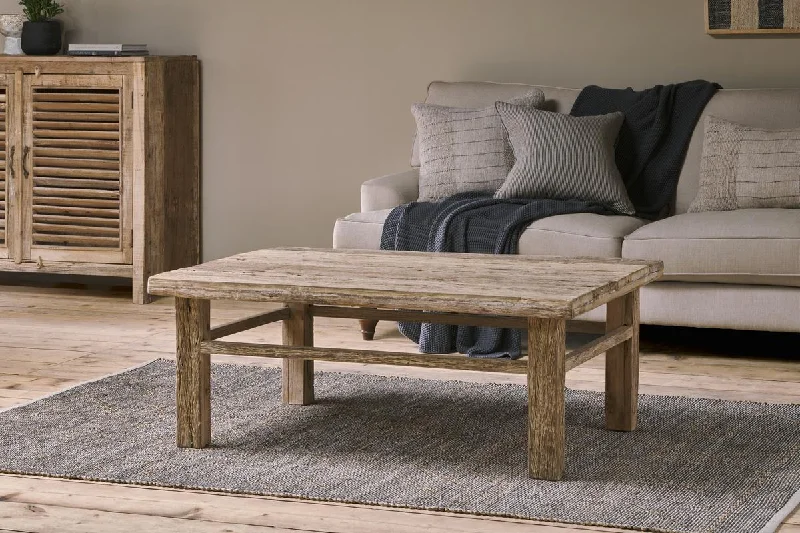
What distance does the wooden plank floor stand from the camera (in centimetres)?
250

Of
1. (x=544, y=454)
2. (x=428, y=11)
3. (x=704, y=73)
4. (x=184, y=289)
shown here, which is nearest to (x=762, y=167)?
(x=704, y=73)

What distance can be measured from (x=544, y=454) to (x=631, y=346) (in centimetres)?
55

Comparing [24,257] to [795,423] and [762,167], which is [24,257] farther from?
[795,423]

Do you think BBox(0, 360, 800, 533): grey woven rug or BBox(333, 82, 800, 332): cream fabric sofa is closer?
BBox(0, 360, 800, 533): grey woven rug

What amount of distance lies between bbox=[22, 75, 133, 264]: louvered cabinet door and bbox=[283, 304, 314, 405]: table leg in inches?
82.3

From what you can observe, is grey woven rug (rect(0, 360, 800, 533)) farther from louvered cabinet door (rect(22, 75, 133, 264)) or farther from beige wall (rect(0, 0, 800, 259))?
beige wall (rect(0, 0, 800, 259))

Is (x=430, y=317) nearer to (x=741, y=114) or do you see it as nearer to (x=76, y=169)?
(x=741, y=114)

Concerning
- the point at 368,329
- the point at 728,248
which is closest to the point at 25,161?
the point at 368,329

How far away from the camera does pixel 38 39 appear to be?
18.2 ft

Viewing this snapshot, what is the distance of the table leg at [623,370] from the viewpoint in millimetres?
3191

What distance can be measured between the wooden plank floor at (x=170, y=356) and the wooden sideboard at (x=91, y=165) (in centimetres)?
20

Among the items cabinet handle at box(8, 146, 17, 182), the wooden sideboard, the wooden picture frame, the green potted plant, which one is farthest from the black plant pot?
the wooden picture frame

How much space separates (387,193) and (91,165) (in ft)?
4.70

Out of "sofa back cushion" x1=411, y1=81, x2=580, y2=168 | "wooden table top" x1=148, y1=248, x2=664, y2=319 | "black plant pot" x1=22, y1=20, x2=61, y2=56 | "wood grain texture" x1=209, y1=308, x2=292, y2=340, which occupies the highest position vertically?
"black plant pot" x1=22, y1=20, x2=61, y2=56
